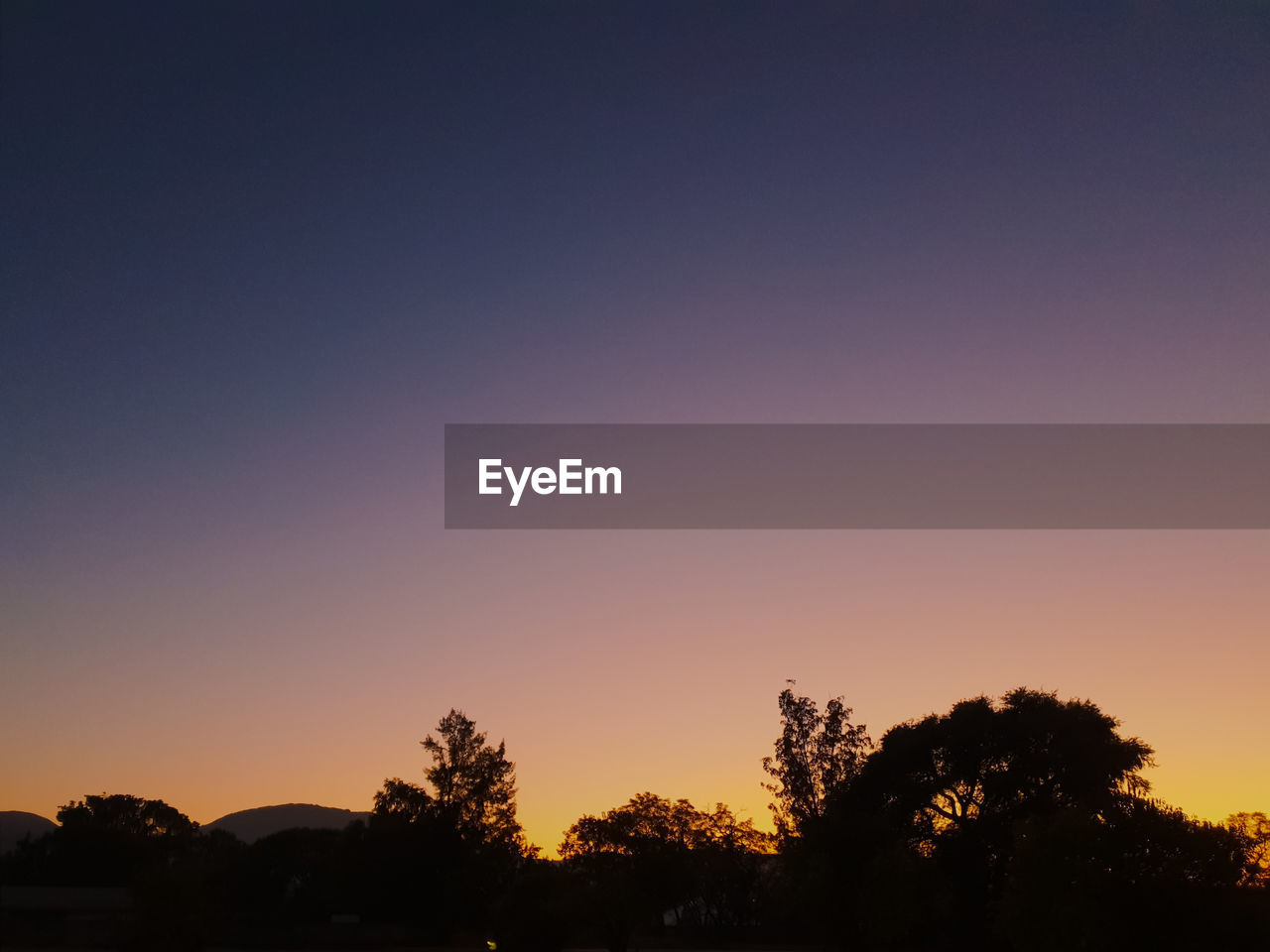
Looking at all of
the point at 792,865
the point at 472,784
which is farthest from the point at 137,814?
the point at 792,865

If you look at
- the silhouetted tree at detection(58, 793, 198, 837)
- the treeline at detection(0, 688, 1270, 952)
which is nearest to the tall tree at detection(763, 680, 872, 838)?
the treeline at detection(0, 688, 1270, 952)

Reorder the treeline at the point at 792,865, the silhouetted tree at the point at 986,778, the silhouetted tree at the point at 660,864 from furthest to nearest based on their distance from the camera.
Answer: the silhouetted tree at the point at 660,864
the silhouetted tree at the point at 986,778
the treeline at the point at 792,865

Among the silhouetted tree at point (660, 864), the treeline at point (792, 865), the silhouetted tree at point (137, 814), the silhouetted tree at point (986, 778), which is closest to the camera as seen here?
the treeline at point (792, 865)

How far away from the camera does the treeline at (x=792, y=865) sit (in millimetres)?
38438

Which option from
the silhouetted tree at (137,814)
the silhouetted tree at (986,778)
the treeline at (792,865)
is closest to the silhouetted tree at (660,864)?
the treeline at (792,865)

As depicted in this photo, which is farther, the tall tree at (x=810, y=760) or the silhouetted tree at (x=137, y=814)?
the silhouetted tree at (x=137, y=814)

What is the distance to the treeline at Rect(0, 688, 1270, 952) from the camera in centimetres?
3844

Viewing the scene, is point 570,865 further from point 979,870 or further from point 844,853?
point 979,870

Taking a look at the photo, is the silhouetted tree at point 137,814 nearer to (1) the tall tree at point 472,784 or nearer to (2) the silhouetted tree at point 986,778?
(1) the tall tree at point 472,784

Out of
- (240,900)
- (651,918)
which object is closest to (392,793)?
(240,900)

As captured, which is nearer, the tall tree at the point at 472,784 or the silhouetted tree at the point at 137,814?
the tall tree at the point at 472,784

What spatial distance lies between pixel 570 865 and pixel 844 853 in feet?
74.0

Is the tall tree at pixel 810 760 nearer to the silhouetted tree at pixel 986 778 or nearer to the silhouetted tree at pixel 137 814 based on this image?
the silhouetted tree at pixel 986 778

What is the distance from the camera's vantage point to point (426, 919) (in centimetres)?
8675
